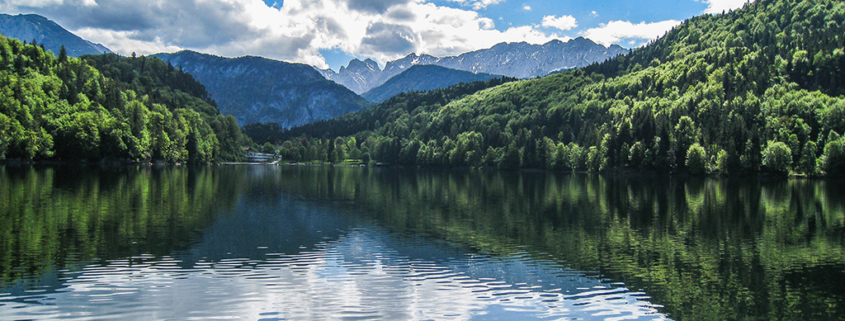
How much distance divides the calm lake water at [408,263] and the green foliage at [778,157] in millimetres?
87836

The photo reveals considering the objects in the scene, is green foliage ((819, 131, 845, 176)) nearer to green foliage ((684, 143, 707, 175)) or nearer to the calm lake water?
green foliage ((684, 143, 707, 175))

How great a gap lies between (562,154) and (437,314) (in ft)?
567

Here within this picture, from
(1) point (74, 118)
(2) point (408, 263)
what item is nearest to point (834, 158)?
(2) point (408, 263)

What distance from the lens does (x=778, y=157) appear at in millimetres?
122875

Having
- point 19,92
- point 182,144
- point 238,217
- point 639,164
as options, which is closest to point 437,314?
point 238,217

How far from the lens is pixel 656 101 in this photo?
198500 millimetres

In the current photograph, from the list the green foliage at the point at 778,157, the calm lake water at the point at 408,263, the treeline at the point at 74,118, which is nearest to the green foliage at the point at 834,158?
the green foliage at the point at 778,157

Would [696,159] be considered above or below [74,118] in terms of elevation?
below

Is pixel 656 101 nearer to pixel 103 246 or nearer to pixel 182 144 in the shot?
pixel 182 144

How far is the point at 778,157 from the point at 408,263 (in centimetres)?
12816

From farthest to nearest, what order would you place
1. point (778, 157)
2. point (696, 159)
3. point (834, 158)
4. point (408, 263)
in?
1. point (696, 159)
2. point (778, 157)
3. point (834, 158)
4. point (408, 263)

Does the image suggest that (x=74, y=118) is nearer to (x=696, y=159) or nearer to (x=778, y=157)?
(x=696, y=159)

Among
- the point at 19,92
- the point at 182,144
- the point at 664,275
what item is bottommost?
the point at 664,275

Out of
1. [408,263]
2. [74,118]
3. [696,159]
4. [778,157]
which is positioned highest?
[74,118]
